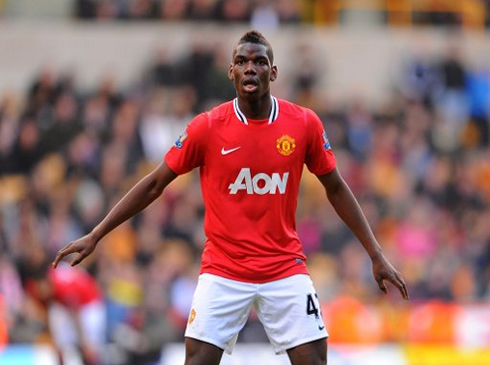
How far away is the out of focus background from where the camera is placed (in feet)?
46.5

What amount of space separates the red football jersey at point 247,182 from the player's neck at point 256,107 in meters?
0.03

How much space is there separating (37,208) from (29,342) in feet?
9.25

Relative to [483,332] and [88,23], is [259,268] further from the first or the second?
[88,23]

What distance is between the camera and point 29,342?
13.7m

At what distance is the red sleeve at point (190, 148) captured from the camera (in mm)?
8219

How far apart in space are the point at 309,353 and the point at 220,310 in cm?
61

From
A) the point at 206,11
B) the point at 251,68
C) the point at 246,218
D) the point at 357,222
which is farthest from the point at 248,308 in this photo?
the point at 206,11

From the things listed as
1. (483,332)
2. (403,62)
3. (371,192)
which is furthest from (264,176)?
(403,62)

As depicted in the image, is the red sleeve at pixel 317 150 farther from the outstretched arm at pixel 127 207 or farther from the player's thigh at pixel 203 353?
the player's thigh at pixel 203 353

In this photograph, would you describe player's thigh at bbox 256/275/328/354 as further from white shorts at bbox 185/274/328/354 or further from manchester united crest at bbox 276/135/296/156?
manchester united crest at bbox 276/135/296/156

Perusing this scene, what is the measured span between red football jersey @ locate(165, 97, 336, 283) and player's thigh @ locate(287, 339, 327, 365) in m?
0.46

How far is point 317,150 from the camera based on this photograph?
329 inches

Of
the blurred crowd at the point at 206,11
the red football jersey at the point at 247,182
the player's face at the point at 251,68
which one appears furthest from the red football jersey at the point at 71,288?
the blurred crowd at the point at 206,11

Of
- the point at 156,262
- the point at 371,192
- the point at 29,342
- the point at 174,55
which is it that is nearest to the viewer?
the point at 29,342
